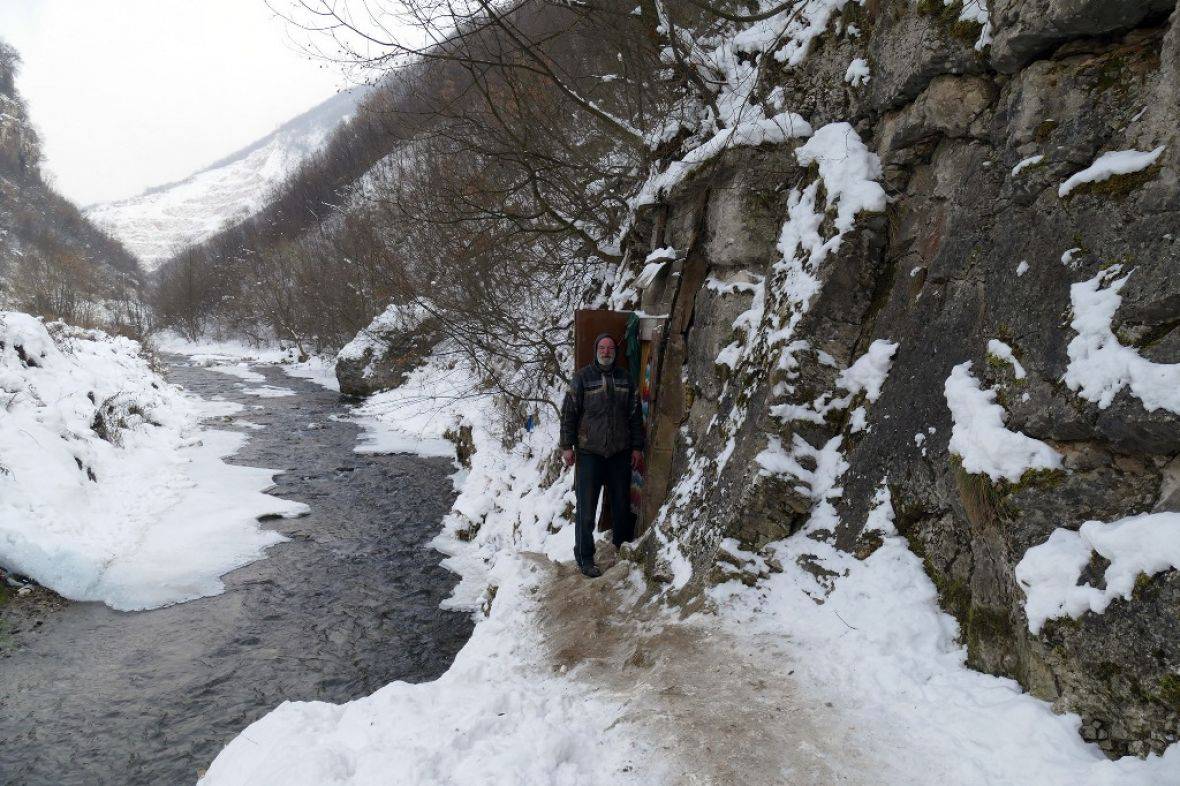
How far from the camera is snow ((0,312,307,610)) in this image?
797cm

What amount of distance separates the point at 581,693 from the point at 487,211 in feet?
24.0

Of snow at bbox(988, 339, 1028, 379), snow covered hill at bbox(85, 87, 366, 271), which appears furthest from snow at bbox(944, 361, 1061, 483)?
snow covered hill at bbox(85, 87, 366, 271)

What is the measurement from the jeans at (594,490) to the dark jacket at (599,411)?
5.4 inches

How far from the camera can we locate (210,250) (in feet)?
221

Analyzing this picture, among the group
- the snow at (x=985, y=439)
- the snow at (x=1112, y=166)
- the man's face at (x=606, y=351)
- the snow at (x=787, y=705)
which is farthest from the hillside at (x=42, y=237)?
the snow at (x=1112, y=166)

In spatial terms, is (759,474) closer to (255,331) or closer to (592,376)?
(592,376)

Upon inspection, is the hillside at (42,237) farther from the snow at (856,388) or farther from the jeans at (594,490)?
the snow at (856,388)

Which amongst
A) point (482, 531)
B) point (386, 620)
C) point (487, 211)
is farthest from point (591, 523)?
point (487, 211)

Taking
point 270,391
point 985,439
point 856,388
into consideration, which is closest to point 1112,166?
point 985,439

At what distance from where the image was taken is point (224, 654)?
6566 millimetres

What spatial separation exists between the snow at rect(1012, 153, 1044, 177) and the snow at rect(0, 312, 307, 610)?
9.42 meters

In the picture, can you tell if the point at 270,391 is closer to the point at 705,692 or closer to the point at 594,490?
the point at 594,490

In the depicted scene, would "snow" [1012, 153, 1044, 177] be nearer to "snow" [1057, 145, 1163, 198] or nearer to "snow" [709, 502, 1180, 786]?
"snow" [1057, 145, 1163, 198]

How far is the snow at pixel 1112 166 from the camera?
2.46 meters
